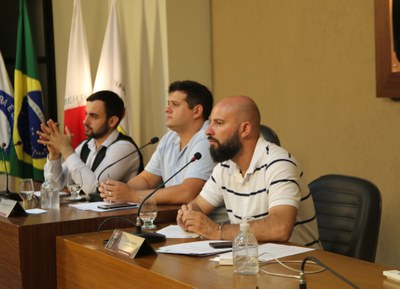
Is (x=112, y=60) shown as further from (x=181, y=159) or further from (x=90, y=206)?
(x=90, y=206)

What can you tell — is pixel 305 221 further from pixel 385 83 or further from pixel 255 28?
pixel 255 28

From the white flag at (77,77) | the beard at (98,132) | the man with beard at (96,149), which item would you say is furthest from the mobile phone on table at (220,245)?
the white flag at (77,77)

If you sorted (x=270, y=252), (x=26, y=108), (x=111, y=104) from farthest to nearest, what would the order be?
(x=26, y=108)
(x=111, y=104)
(x=270, y=252)

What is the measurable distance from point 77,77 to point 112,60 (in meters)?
0.42

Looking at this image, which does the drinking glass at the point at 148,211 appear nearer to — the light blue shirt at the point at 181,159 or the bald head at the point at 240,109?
the bald head at the point at 240,109

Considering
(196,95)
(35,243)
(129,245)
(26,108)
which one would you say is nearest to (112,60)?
(26,108)

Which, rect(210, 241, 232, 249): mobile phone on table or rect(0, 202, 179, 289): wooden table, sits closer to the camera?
rect(210, 241, 232, 249): mobile phone on table

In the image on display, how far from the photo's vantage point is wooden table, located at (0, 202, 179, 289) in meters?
3.05

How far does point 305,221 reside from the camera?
293cm

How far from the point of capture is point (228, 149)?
295 cm

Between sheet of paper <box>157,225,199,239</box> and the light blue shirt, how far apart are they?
63 cm

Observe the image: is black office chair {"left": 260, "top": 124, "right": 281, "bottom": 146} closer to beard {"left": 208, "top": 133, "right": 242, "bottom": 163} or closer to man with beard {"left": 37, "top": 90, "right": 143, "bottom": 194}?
beard {"left": 208, "top": 133, "right": 242, "bottom": 163}

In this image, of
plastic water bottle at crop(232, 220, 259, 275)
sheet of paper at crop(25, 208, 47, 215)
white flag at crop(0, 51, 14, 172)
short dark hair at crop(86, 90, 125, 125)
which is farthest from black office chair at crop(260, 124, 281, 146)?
white flag at crop(0, 51, 14, 172)

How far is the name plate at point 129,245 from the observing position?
244cm
